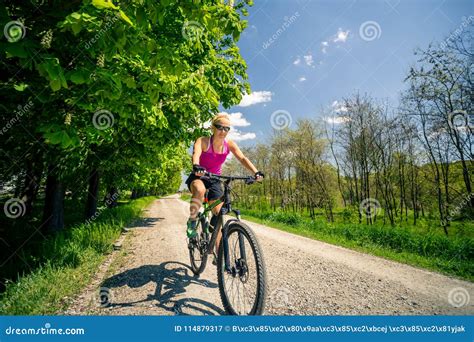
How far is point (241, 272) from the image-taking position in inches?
126

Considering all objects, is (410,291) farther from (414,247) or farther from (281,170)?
(281,170)

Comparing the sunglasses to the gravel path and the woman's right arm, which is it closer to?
the woman's right arm

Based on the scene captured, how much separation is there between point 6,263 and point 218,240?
18.4ft

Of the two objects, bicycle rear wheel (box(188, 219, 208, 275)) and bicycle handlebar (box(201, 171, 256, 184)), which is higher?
bicycle handlebar (box(201, 171, 256, 184))

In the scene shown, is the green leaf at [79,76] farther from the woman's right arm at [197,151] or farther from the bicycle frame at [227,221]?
the bicycle frame at [227,221]

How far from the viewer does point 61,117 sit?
13.2 feet

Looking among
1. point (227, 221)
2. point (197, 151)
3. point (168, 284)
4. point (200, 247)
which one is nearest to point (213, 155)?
point (197, 151)

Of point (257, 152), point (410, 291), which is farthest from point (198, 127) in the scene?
point (257, 152)

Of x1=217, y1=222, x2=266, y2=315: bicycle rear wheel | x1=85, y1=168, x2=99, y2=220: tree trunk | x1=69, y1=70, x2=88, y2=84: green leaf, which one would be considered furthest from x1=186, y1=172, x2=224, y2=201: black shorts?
x1=85, y1=168, x2=99, y2=220: tree trunk

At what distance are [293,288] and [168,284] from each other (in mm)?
2178

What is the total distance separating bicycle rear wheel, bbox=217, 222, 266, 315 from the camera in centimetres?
296

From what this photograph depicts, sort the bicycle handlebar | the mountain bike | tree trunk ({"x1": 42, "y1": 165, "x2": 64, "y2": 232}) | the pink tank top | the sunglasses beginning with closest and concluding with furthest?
the mountain bike
the bicycle handlebar
the sunglasses
the pink tank top
tree trunk ({"x1": 42, "y1": 165, "x2": 64, "y2": 232})

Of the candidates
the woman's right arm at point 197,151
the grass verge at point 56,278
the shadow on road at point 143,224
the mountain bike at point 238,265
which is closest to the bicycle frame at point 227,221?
the mountain bike at point 238,265

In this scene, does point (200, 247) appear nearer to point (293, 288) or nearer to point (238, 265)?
point (238, 265)
